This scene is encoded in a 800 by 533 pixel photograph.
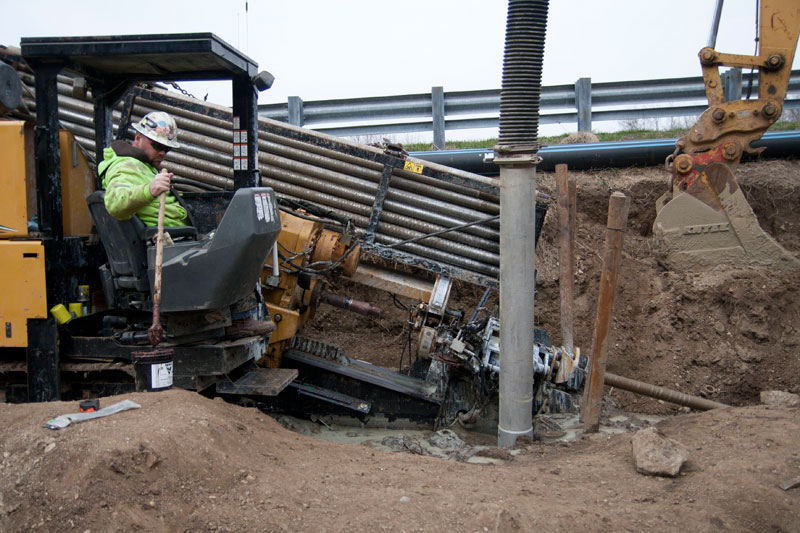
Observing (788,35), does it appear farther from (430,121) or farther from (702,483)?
(702,483)

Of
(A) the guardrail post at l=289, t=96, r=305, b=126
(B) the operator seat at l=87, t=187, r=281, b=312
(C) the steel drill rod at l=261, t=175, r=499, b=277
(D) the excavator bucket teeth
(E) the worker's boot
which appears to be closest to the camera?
(B) the operator seat at l=87, t=187, r=281, b=312

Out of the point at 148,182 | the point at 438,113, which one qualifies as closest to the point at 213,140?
the point at 148,182

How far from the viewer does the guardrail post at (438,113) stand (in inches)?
407

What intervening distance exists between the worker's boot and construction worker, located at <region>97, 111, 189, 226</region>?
768 millimetres

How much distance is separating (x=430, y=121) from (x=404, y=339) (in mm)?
4074

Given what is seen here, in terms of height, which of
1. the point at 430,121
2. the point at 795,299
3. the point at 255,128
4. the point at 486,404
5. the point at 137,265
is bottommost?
the point at 486,404

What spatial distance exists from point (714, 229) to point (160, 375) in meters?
5.90

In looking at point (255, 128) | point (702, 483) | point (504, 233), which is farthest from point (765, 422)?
point (255, 128)

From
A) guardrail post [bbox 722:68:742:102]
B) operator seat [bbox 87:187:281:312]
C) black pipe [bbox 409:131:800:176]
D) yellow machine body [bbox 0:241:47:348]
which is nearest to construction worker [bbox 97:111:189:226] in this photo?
operator seat [bbox 87:187:281:312]

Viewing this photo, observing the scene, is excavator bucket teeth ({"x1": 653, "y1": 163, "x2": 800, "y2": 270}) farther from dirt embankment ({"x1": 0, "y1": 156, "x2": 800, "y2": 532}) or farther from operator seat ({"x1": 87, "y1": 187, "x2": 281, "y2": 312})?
operator seat ({"x1": 87, "y1": 187, "x2": 281, "y2": 312})

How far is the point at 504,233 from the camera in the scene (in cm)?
455

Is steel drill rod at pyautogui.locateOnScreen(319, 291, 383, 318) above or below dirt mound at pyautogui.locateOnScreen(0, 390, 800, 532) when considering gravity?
above

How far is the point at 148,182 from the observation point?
4246mm

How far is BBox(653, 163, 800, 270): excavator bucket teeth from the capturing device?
286 inches
